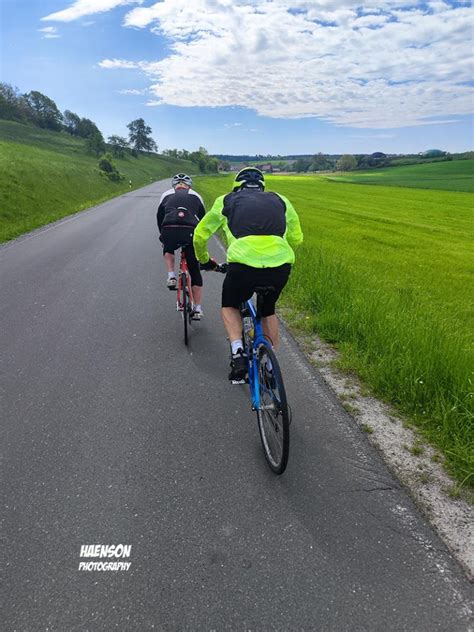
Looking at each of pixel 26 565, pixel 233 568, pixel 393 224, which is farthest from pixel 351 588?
pixel 393 224

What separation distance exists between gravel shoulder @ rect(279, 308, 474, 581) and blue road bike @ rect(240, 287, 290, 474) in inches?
35.7

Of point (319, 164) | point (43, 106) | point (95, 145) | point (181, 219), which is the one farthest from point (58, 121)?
point (181, 219)

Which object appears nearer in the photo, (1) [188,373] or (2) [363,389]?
(2) [363,389]

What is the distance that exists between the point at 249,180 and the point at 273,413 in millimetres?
2021

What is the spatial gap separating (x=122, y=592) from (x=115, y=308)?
5132 mm

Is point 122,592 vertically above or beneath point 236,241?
beneath

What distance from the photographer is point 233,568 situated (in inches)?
89.0

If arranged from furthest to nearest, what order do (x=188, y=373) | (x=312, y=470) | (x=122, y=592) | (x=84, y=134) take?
1. (x=84, y=134)
2. (x=188, y=373)
3. (x=312, y=470)
4. (x=122, y=592)

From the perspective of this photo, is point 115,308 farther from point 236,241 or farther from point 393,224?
point 393,224

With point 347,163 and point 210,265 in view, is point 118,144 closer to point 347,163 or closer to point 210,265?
point 347,163

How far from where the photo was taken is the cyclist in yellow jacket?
10.3 feet

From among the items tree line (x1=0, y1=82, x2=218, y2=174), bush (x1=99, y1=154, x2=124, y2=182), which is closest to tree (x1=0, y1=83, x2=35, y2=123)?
tree line (x1=0, y1=82, x2=218, y2=174)

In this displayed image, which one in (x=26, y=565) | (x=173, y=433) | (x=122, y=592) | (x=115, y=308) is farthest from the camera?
(x=115, y=308)

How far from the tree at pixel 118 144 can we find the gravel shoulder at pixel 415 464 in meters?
113
